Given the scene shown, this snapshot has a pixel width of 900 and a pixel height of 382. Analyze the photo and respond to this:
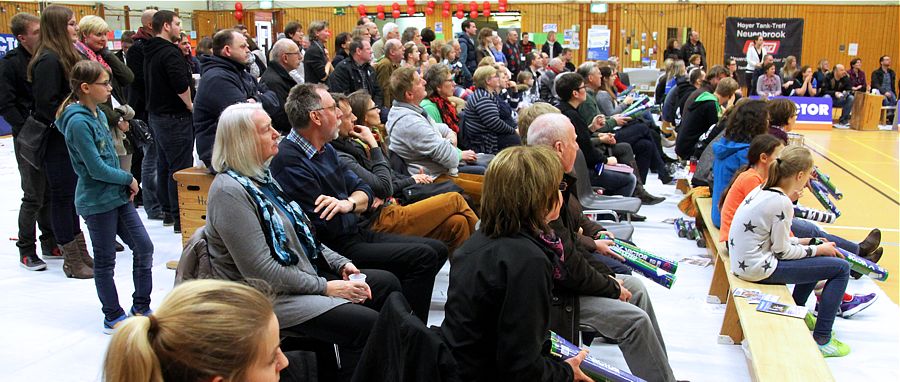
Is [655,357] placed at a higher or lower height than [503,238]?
lower

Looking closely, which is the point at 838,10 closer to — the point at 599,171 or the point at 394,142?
the point at 599,171

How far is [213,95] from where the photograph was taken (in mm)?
4258

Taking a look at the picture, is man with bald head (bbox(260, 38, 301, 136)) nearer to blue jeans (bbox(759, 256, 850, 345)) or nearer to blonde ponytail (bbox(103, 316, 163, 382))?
blue jeans (bbox(759, 256, 850, 345))

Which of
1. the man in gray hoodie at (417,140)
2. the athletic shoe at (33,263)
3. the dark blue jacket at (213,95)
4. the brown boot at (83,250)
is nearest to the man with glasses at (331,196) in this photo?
the man in gray hoodie at (417,140)

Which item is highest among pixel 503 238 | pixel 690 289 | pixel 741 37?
pixel 741 37

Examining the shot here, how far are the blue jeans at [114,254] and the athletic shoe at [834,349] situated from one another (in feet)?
10.8

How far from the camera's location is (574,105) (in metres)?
6.21

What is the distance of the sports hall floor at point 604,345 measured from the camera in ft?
10.7

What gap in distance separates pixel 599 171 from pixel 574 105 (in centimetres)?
66

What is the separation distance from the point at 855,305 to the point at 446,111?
3.10 meters

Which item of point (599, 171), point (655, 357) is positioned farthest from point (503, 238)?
point (599, 171)

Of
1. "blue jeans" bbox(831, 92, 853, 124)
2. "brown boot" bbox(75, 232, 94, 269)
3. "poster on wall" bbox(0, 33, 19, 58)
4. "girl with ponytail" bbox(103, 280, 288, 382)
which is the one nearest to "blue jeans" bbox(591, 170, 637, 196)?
"brown boot" bbox(75, 232, 94, 269)

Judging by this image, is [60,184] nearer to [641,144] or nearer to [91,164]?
[91,164]

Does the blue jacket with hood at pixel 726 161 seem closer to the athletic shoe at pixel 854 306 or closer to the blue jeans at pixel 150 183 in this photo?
the athletic shoe at pixel 854 306
